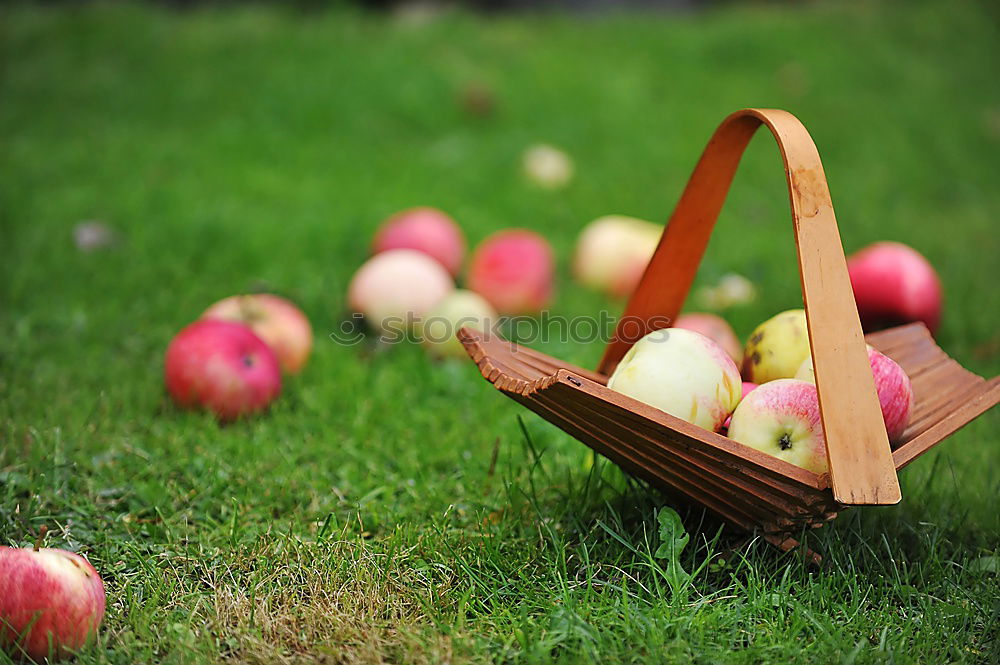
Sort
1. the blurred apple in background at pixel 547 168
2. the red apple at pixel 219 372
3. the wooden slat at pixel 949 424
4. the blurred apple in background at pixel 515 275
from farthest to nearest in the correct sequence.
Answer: the blurred apple in background at pixel 547 168 < the blurred apple in background at pixel 515 275 < the red apple at pixel 219 372 < the wooden slat at pixel 949 424

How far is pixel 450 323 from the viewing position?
3178 millimetres

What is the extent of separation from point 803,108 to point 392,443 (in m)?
4.65

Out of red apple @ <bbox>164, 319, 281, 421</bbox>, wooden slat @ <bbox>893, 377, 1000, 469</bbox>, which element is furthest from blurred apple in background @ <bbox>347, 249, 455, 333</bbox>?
wooden slat @ <bbox>893, 377, 1000, 469</bbox>

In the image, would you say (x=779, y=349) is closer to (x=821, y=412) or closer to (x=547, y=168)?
(x=821, y=412)

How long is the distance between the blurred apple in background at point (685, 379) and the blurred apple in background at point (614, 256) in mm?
2055

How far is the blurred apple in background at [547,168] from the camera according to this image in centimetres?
491

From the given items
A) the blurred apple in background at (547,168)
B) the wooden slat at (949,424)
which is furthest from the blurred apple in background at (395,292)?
the wooden slat at (949,424)

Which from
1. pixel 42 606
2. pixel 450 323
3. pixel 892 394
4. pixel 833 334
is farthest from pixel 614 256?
pixel 42 606

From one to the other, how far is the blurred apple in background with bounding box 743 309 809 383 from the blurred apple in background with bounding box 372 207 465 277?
1.82 meters

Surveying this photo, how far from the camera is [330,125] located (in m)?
5.23

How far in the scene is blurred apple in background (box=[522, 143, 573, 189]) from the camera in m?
4.91

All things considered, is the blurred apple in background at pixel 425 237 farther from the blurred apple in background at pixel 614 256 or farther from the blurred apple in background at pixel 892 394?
the blurred apple in background at pixel 892 394

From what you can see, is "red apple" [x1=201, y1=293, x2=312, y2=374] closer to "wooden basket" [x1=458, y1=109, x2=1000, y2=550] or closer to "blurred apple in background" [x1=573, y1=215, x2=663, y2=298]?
"wooden basket" [x1=458, y1=109, x2=1000, y2=550]

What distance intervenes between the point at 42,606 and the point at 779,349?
5.04 ft
